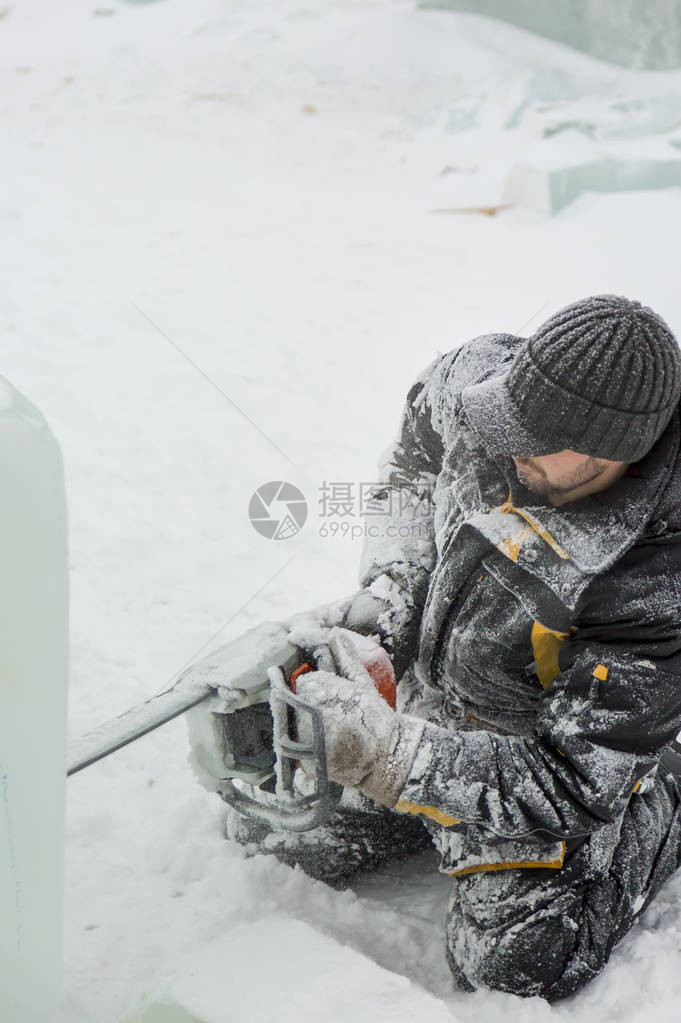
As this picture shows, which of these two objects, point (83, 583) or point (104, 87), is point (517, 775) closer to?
point (83, 583)

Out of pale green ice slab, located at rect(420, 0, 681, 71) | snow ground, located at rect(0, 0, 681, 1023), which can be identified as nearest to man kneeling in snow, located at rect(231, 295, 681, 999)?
snow ground, located at rect(0, 0, 681, 1023)

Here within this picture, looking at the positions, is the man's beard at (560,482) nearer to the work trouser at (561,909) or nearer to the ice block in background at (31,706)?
the work trouser at (561,909)

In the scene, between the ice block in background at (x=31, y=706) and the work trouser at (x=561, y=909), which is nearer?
the ice block in background at (x=31, y=706)

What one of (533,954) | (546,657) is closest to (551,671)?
(546,657)

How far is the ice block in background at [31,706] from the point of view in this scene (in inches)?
43.3

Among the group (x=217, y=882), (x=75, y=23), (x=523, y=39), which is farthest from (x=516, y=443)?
(x=75, y=23)

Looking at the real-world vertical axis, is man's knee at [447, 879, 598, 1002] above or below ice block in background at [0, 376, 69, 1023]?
below

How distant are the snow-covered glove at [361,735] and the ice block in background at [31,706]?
1.40 feet

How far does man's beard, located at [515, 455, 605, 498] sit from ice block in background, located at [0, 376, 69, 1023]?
2.56ft

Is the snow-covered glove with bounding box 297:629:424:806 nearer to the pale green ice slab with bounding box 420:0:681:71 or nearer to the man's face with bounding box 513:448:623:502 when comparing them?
the man's face with bounding box 513:448:623:502

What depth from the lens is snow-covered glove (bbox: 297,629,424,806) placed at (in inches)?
60.0

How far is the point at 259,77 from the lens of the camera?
7.78 m

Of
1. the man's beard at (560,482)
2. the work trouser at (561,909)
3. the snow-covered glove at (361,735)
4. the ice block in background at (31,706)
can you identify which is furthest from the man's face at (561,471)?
the ice block in background at (31,706)

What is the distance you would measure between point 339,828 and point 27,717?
3.01 ft
